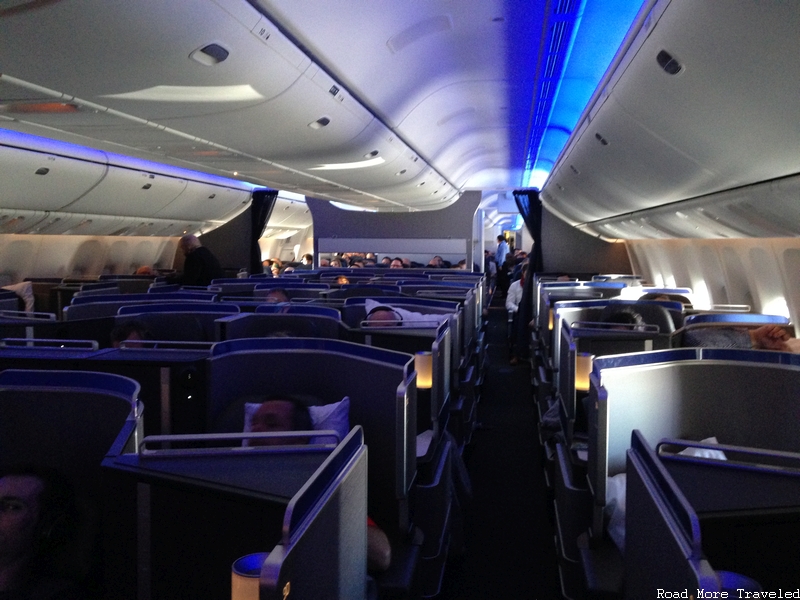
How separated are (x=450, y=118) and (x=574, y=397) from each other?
21.4 feet

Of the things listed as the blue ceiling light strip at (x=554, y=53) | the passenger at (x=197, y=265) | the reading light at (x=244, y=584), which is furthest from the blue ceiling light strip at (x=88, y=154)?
the reading light at (x=244, y=584)

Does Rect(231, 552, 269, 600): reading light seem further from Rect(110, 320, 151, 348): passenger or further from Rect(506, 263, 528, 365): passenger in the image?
Rect(506, 263, 528, 365): passenger

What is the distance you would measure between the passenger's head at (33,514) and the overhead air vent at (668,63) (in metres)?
3.38

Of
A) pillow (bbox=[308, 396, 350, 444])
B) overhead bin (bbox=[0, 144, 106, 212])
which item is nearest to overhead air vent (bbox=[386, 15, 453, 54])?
pillow (bbox=[308, 396, 350, 444])

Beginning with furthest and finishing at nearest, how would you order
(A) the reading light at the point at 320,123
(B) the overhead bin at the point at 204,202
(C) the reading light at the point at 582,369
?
(B) the overhead bin at the point at 204,202, (A) the reading light at the point at 320,123, (C) the reading light at the point at 582,369

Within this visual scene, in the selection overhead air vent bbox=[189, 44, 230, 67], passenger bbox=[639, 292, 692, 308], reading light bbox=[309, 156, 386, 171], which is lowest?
passenger bbox=[639, 292, 692, 308]

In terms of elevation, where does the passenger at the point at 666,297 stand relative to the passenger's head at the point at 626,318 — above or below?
above

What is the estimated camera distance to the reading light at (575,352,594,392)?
4.53m

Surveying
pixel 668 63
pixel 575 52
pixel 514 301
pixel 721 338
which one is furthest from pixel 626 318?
pixel 514 301

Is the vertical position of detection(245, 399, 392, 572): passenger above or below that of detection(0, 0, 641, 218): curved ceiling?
below

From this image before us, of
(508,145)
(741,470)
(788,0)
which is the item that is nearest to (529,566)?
(741,470)

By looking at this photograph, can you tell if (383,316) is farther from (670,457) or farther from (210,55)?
(670,457)

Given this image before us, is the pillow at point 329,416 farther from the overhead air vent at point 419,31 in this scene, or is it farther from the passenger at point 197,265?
the passenger at point 197,265

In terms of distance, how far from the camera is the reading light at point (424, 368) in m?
4.22
